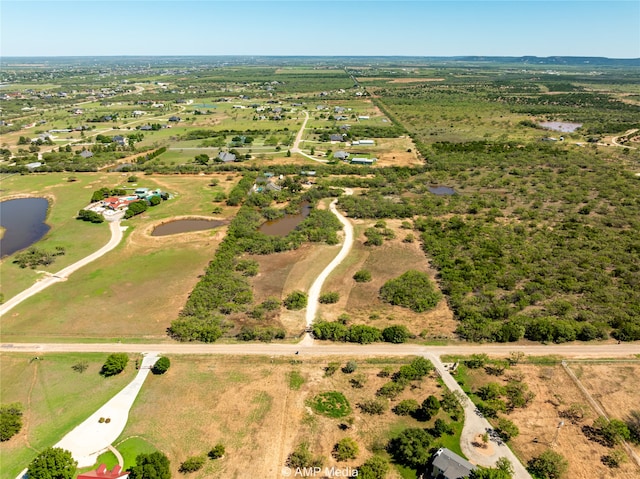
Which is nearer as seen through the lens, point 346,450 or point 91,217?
point 346,450

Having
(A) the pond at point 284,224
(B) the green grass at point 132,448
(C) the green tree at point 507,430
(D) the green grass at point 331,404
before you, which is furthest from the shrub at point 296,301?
(C) the green tree at point 507,430

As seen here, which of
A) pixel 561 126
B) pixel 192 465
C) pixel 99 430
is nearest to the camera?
pixel 192 465

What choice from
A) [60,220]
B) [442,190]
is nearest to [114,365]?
[60,220]

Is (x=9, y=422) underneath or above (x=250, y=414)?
above

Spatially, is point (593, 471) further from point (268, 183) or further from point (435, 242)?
point (268, 183)

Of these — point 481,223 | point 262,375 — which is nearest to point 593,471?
point 262,375

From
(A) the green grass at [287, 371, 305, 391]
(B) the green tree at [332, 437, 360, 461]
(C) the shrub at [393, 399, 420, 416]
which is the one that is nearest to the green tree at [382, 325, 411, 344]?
(C) the shrub at [393, 399, 420, 416]

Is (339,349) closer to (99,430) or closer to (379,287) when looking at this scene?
(379,287)
